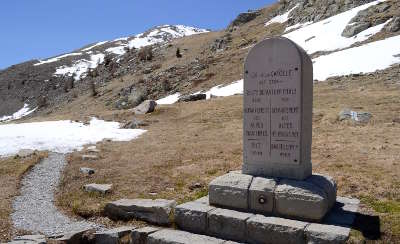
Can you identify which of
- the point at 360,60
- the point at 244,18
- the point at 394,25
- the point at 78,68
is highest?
the point at 244,18

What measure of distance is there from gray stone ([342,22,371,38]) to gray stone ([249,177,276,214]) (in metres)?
33.1

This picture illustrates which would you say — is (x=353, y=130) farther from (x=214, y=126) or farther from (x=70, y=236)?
(x=70, y=236)

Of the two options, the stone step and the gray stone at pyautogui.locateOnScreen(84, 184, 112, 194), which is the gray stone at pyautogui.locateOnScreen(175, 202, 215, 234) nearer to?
the stone step

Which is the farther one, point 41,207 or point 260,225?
point 41,207

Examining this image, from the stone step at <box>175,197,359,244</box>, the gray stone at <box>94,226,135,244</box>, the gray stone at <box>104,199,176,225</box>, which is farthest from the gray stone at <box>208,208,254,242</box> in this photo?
the gray stone at <box>94,226,135,244</box>

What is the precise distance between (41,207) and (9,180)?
9.76ft

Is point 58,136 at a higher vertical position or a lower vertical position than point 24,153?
higher

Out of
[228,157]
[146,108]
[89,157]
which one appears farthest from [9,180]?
[146,108]

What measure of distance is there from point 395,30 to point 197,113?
18.3 m

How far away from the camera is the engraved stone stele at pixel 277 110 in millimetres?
8266

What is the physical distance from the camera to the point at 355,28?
38219 millimetres

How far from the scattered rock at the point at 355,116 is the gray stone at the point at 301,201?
11.3 m

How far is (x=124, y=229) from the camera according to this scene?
8.31m

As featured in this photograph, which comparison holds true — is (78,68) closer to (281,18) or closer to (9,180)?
(281,18)
